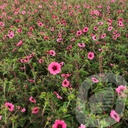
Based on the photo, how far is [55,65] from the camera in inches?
70.2

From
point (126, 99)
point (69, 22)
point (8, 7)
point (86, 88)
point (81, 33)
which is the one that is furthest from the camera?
point (8, 7)

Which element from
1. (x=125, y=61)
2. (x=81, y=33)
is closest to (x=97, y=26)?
(x=81, y=33)

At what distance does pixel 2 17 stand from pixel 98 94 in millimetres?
2324

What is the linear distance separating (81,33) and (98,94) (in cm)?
103

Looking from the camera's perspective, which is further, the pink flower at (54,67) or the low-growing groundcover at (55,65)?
the pink flower at (54,67)

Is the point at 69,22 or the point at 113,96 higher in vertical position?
the point at 69,22

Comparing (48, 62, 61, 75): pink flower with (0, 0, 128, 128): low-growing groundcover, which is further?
(48, 62, 61, 75): pink flower

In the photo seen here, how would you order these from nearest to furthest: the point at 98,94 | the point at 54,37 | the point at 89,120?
the point at 89,120
the point at 98,94
the point at 54,37

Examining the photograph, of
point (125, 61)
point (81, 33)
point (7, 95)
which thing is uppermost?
point (81, 33)

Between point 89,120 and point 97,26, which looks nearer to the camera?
→ point 89,120

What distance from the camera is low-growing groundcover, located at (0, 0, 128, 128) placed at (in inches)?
64.7

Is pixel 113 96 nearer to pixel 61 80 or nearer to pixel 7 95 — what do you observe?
pixel 61 80

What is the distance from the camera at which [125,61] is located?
2260mm

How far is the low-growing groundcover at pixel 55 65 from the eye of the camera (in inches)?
64.7
